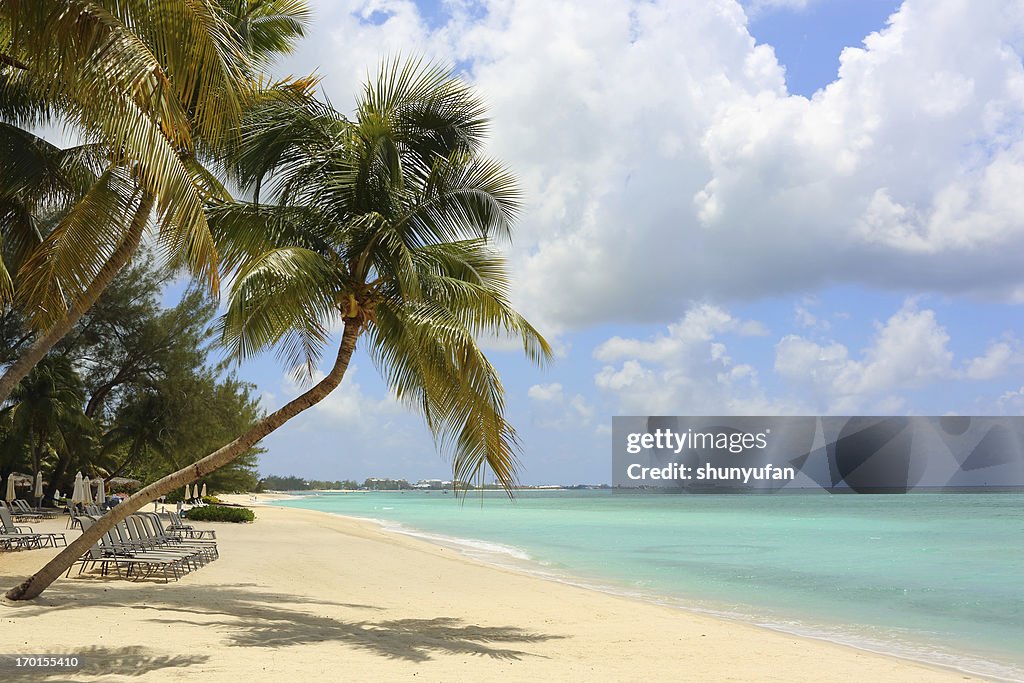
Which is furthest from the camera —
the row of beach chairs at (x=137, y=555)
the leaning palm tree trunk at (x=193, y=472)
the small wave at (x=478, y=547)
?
the small wave at (x=478, y=547)

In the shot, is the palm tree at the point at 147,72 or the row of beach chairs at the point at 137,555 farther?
the row of beach chairs at the point at 137,555

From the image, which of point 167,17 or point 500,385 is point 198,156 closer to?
point 500,385

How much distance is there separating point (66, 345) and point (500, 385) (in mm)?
24235

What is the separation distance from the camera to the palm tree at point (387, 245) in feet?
33.6

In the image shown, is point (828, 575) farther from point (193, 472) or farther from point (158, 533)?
point (193, 472)

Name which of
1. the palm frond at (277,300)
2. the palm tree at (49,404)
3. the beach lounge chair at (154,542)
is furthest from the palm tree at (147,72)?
the palm tree at (49,404)

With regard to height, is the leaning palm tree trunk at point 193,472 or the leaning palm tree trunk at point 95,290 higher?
the leaning palm tree trunk at point 95,290

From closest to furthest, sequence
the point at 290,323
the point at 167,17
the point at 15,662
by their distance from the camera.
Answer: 1. the point at 167,17
2. the point at 15,662
3. the point at 290,323

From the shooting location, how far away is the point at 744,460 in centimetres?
11081

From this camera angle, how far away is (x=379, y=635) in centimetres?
999

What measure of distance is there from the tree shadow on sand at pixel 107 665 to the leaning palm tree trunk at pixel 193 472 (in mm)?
2744

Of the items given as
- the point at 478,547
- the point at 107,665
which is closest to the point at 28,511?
the point at 478,547

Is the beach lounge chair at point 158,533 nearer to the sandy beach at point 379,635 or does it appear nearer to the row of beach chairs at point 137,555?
the row of beach chairs at point 137,555

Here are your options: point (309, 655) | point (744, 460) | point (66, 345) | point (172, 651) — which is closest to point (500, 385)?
point (309, 655)
